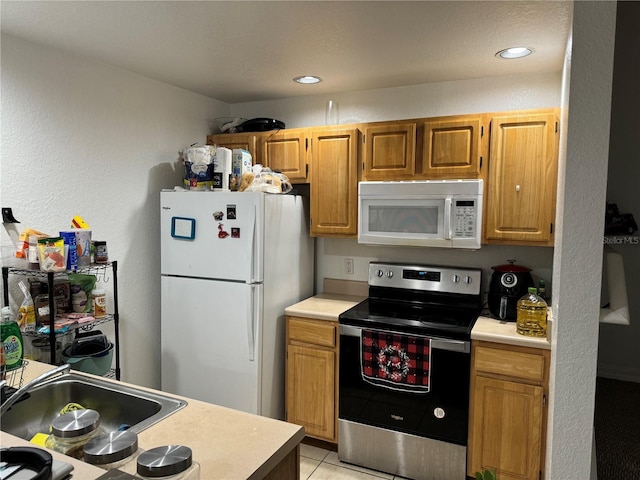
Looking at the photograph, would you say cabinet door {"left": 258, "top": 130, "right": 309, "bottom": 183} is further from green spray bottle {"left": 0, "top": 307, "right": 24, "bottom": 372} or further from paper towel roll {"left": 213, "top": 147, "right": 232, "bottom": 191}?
green spray bottle {"left": 0, "top": 307, "right": 24, "bottom": 372}

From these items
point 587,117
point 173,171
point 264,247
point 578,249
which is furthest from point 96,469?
point 173,171

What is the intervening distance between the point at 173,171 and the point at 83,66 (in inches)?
34.2

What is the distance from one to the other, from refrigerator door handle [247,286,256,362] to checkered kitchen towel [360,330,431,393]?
0.64 m

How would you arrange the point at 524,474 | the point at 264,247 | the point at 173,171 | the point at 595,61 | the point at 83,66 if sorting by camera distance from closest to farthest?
the point at 595,61 < the point at 524,474 < the point at 83,66 < the point at 264,247 < the point at 173,171

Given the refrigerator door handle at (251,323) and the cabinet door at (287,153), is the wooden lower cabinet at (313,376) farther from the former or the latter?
the cabinet door at (287,153)

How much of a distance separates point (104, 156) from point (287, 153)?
114 cm

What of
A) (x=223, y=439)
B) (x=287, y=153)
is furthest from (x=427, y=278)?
(x=223, y=439)

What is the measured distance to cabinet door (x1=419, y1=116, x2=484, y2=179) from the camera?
2602 mm

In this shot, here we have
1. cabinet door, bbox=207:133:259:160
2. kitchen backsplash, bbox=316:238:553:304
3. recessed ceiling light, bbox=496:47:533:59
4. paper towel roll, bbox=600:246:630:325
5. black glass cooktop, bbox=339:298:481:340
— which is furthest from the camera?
cabinet door, bbox=207:133:259:160

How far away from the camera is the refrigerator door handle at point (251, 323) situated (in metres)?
2.67

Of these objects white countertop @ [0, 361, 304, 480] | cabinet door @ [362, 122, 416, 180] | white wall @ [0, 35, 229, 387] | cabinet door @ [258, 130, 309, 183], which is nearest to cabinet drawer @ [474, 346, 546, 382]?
cabinet door @ [362, 122, 416, 180]

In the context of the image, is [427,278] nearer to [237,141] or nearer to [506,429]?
[506,429]

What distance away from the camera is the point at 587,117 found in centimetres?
145

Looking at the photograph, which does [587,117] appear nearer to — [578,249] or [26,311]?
[578,249]
